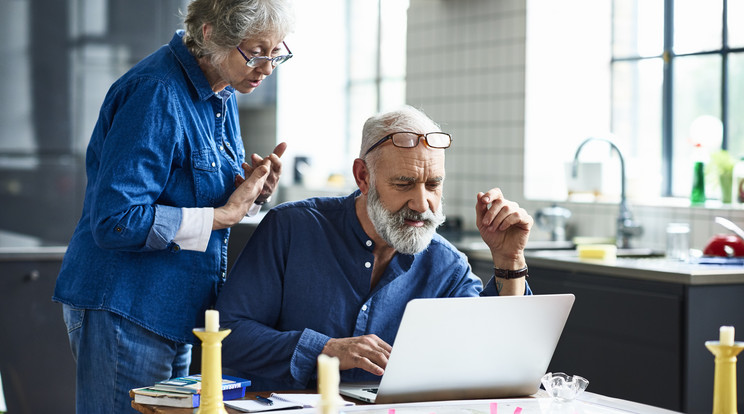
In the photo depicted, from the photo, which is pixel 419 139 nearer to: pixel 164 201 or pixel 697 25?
pixel 164 201

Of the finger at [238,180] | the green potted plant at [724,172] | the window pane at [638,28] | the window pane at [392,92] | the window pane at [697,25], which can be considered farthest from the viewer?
the window pane at [392,92]

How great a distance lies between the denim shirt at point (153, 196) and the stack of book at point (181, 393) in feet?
1.19

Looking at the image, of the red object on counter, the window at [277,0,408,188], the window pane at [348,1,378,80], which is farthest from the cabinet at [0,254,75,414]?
the window pane at [348,1,378,80]

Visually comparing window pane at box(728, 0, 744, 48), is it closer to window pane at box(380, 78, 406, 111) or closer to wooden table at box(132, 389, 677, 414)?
window pane at box(380, 78, 406, 111)

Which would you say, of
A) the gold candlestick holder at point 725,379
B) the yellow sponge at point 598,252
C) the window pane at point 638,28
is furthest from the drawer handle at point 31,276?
the gold candlestick holder at point 725,379

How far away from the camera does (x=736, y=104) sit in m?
3.95

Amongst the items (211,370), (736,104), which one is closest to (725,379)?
(211,370)

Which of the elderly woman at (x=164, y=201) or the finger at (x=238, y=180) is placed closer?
the elderly woman at (x=164, y=201)

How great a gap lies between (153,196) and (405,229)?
0.55 meters

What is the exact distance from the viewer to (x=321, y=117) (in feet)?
22.8

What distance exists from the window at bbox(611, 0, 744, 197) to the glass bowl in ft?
7.99

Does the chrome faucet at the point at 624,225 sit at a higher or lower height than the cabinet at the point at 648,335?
higher

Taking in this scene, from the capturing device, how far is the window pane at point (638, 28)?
14.1 feet

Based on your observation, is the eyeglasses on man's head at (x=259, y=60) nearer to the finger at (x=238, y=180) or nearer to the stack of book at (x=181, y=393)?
the finger at (x=238, y=180)
